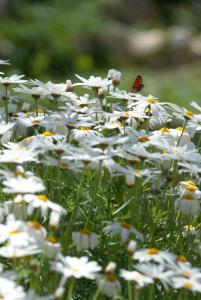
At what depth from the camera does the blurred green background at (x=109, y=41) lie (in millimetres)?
8844

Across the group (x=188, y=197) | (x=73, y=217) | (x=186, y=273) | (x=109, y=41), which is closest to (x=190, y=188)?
(x=188, y=197)

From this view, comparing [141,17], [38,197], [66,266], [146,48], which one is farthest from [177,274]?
[141,17]

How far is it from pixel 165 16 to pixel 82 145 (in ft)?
30.3

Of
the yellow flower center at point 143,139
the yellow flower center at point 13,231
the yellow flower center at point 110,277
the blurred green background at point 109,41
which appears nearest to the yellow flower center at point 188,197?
the yellow flower center at point 143,139

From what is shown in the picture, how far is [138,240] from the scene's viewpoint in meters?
2.46

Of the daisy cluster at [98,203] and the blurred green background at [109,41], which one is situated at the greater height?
the daisy cluster at [98,203]

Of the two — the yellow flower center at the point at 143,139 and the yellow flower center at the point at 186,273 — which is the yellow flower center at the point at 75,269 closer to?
the yellow flower center at the point at 186,273

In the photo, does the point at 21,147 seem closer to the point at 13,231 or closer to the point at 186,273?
the point at 13,231

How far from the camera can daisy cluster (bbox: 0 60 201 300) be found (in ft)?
6.59

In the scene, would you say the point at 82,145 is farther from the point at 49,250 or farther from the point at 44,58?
the point at 44,58

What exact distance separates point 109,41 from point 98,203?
24.8 feet

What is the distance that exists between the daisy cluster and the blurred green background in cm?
514

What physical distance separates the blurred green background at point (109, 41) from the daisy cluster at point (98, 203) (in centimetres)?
514

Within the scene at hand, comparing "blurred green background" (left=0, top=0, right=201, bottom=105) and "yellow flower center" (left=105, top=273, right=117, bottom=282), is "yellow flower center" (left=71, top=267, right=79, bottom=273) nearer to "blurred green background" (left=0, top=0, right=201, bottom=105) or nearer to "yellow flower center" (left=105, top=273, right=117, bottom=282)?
"yellow flower center" (left=105, top=273, right=117, bottom=282)
